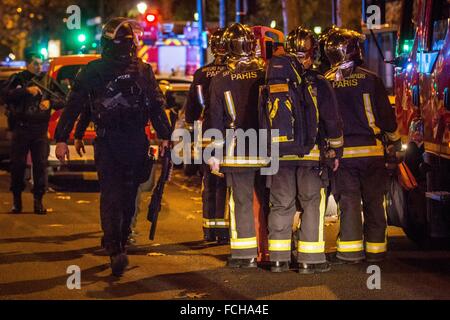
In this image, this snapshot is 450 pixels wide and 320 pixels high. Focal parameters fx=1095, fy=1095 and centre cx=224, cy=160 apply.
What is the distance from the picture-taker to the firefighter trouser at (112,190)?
9039 mm

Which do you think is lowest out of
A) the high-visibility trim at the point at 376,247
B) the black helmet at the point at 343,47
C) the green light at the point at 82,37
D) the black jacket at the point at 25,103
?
the high-visibility trim at the point at 376,247

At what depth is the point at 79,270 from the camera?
30.7ft

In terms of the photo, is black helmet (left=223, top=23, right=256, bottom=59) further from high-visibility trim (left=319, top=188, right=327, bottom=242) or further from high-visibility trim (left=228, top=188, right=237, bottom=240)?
high-visibility trim (left=319, top=188, right=327, bottom=242)

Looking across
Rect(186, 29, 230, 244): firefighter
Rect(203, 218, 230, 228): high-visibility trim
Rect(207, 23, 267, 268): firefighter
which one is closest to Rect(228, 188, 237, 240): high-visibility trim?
Rect(207, 23, 267, 268): firefighter

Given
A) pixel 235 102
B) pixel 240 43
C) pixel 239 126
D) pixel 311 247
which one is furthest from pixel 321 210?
pixel 240 43

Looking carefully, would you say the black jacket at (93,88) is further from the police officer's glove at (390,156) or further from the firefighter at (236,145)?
the police officer's glove at (390,156)

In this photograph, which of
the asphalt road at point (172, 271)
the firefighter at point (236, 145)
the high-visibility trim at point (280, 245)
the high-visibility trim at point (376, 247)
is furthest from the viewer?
the high-visibility trim at point (376, 247)

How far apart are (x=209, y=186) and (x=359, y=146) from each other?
1.98 m

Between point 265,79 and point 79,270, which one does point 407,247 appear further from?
point 79,270

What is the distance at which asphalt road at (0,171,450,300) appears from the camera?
8.25m

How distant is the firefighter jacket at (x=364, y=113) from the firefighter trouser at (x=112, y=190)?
1876mm

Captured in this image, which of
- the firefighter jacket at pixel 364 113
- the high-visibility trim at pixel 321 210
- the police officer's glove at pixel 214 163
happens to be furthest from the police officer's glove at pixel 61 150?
the firefighter jacket at pixel 364 113

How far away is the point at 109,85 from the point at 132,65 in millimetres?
280

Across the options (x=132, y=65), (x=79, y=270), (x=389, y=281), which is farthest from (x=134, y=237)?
(x=389, y=281)
